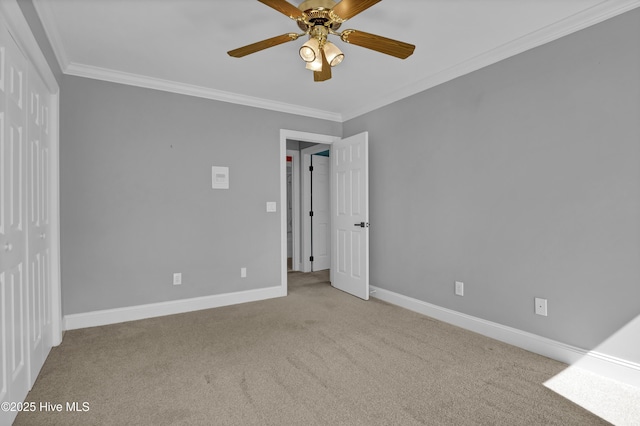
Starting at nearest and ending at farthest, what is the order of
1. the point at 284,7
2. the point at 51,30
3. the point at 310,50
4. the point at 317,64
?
the point at 284,7 < the point at 310,50 < the point at 317,64 < the point at 51,30

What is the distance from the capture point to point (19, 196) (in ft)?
6.25

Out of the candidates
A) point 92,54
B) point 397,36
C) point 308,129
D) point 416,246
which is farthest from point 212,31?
point 416,246

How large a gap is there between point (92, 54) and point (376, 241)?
11.5ft

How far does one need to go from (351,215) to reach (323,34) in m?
2.53

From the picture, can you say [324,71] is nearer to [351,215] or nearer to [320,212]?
[351,215]

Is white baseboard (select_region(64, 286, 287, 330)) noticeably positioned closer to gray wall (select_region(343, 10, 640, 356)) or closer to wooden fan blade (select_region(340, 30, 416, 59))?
gray wall (select_region(343, 10, 640, 356))

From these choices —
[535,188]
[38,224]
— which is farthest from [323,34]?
[38,224]

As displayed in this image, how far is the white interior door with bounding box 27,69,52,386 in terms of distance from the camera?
6.99 feet

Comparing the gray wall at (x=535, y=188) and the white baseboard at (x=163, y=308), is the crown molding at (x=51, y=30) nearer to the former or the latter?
the white baseboard at (x=163, y=308)

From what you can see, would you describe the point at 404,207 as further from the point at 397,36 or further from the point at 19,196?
the point at 19,196

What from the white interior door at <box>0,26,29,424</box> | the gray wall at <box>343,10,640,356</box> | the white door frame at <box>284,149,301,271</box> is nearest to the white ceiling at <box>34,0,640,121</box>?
the gray wall at <box>343,10,640,356</box>

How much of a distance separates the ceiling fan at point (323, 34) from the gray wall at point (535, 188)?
1244 mm

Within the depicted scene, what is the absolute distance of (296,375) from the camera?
225 cm

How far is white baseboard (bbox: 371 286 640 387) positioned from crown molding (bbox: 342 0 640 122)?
2.30 metres
